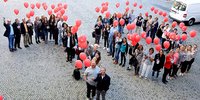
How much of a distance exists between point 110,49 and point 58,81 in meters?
3.52

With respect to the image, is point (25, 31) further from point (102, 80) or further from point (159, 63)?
point (159, 63)

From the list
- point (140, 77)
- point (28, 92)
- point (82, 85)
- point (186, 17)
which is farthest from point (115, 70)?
point (186, 17)

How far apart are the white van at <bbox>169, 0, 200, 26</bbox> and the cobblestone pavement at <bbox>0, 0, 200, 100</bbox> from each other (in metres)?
6.40

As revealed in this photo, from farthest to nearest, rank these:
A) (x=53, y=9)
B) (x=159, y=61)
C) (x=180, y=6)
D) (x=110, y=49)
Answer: (x=180, y=6)
(x=53, y=9)
(x=110, y=49)
(x=159, y=61)

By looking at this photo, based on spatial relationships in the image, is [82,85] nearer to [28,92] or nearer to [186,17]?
[28,92]

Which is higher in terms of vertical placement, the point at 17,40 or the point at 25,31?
the point at 25,31

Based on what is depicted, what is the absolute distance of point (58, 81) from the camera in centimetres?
1115

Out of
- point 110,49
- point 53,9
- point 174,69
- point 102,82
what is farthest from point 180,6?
point 102,82

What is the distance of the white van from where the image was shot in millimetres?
19750

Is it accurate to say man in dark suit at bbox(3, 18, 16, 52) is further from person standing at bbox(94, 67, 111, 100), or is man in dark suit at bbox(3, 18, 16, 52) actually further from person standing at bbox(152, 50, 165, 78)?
person standing at bbox(152, 50, 165, 78)

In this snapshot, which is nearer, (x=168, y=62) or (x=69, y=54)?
(x=168, y=62)

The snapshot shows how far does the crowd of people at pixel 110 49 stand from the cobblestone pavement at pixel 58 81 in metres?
0.39

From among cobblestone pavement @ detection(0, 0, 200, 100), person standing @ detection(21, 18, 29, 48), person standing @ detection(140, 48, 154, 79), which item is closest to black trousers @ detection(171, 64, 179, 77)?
cobblestone pavement @ detection(0, 0, 200, 100)

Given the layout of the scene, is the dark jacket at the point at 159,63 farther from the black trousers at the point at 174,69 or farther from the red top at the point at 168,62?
the black trousers at the point at 174,69
